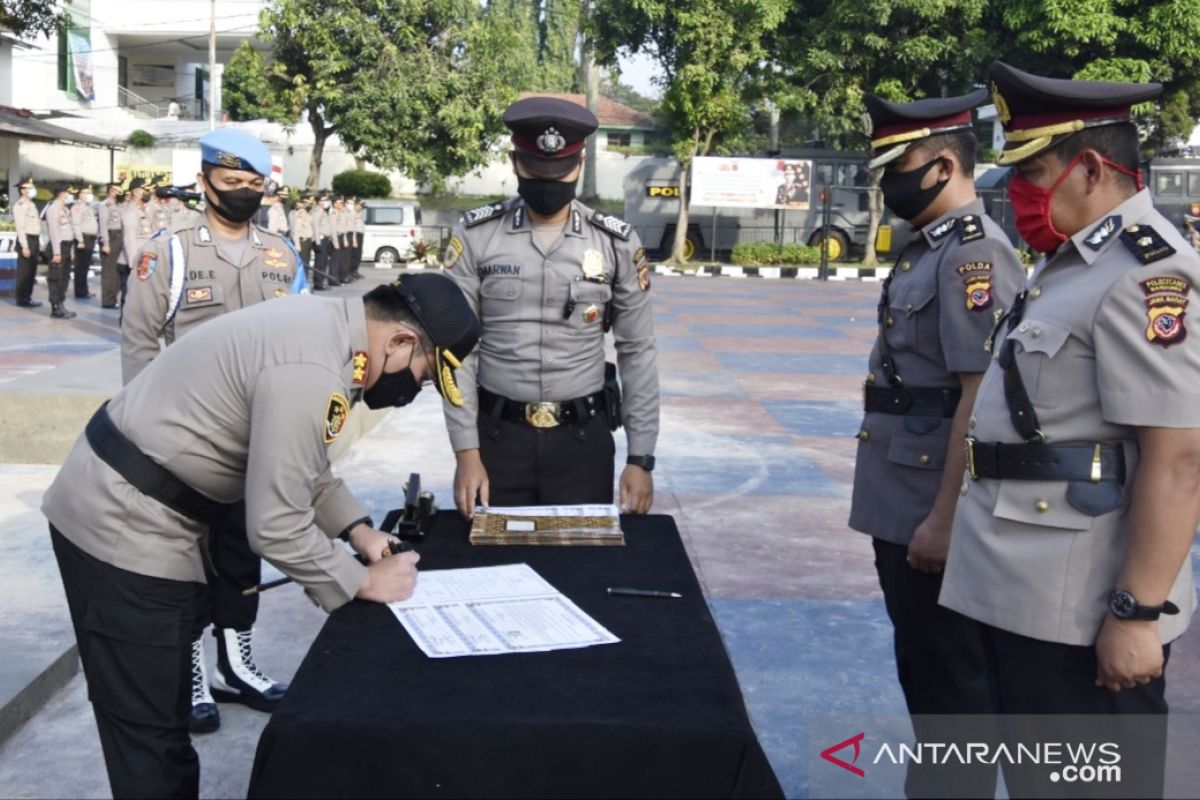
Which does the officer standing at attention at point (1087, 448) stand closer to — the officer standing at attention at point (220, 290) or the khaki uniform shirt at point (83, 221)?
the officer standing at attention at point (220, 290)

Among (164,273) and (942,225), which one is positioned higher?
(942,225)

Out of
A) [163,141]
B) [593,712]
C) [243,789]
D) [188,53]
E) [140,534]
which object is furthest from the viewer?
[188,53]

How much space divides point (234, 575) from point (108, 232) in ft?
49.0

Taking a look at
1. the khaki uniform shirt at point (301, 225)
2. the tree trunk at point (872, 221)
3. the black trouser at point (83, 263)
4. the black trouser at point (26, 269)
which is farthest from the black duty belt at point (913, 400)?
the tree trunk at point (872, 221)

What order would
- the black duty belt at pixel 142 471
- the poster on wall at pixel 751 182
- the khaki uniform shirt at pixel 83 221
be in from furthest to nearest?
the poster on wall at pixel 751 182 → the khaki uniform shirt at pixel 83 221 → the black duty belt at pixel 142 471

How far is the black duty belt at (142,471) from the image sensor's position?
242 cm

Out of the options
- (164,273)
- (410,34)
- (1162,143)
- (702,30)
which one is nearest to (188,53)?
(410,34)

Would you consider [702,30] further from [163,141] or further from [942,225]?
[942,225]

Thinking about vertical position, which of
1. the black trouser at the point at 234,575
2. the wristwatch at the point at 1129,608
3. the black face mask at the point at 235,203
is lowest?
the black trouser at the point at 234,575

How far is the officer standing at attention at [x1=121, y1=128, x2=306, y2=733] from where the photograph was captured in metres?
3.74

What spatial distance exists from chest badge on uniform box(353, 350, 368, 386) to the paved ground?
5.16 feet

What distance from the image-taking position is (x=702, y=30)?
27.8 meters

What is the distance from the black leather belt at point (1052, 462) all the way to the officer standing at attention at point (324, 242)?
19.8 metres

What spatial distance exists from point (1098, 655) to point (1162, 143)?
1184 inches
